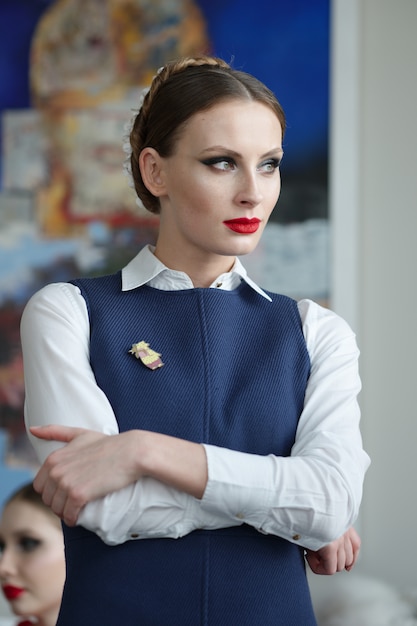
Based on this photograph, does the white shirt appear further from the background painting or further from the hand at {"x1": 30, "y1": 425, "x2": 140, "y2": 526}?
the background painting

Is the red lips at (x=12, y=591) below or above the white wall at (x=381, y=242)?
below

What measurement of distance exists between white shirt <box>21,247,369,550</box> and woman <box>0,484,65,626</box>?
150 cm

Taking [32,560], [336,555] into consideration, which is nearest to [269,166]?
[336,555]

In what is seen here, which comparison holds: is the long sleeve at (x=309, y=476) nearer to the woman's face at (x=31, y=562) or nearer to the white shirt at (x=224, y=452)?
the white shirt at (x=224, y=452)

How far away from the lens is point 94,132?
140 inches

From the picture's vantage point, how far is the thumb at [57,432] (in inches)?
51.4

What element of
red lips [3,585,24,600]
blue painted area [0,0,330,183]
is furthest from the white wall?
red lips [3,585,24,600]

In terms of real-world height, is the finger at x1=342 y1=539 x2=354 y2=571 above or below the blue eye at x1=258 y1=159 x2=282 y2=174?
below

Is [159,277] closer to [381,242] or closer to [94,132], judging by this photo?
[381,242]

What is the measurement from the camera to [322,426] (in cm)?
139

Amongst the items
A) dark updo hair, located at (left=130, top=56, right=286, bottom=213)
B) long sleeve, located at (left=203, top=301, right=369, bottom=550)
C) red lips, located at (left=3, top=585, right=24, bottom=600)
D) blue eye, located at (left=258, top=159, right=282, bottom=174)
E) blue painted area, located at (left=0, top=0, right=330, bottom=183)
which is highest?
blue painted area, located at (left=0, top=0, right=330, bottom=183)

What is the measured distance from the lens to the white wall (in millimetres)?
3205

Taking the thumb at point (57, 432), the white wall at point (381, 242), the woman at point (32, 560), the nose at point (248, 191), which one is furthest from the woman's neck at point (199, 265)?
the white wall at point (381, 242)

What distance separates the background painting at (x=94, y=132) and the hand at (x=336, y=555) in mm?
1931
